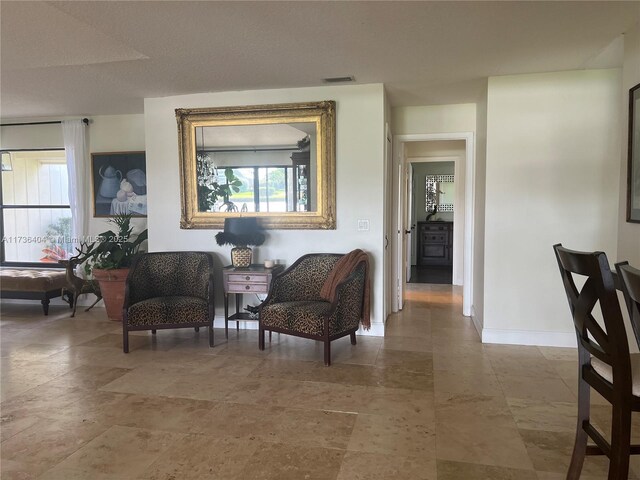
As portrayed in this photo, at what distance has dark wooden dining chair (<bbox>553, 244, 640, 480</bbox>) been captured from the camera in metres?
1.47

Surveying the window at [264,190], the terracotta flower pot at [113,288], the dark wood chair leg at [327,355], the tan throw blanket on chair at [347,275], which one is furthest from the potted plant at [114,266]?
the dark wood chair leg at [327,355]

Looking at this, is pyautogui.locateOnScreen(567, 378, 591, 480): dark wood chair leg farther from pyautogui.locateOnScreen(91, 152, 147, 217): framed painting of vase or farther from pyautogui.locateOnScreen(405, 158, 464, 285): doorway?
pyautogui.locateOnScreen(405, 158, 464, 285): doorway

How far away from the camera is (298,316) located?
363 cm

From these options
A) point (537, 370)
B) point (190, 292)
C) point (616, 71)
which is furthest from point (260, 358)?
point (616, 71)

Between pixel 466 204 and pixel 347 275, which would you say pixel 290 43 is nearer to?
pixel 347 275

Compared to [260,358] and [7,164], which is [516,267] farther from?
[7,164]

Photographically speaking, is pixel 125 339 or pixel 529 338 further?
pixel 529 338

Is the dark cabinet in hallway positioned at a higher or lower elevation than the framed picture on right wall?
lower

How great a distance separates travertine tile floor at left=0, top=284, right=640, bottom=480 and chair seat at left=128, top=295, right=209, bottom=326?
0.29 m

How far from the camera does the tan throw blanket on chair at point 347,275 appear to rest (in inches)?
154

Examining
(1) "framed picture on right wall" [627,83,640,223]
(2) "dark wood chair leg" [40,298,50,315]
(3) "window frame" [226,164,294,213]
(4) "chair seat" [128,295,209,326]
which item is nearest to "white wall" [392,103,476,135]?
(3) "window frame" [226,164,294,213]

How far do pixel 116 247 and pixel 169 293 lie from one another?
3.80ft

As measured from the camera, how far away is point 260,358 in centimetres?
372

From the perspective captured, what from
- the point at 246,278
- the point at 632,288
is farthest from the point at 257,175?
the point at 632,288
